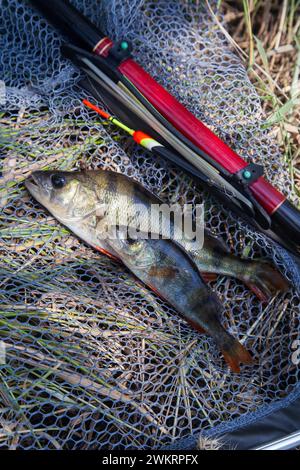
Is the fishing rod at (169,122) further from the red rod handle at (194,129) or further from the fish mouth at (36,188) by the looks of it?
the fish mouth at (36,188)

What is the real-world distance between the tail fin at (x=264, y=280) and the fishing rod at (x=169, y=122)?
168mm

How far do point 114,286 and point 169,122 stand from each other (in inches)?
35.6

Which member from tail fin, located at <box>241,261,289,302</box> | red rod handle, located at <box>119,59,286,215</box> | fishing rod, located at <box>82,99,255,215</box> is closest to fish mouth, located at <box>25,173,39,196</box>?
fishing rod, located at <box>82,99,255,215</box>

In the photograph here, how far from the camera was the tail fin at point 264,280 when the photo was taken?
8.73 ft

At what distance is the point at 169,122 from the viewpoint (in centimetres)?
269

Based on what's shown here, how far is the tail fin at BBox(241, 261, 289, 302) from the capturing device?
105 inches

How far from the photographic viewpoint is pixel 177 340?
2604 millimetres

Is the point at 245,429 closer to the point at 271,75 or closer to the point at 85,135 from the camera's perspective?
the point at 85,135

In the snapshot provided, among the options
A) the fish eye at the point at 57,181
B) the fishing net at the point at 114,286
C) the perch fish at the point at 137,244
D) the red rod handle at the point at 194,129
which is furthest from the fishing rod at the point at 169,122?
the fish eye at the point at 57,181

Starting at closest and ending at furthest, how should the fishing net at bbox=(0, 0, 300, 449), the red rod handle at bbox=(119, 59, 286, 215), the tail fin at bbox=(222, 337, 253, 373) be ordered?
the fishing net at bbox=(0, 0, 300, 449)
the tail fin at bbox=(222, 337, 253, 373)
the red rod handle at bbox=(119, 59, 286, 215)

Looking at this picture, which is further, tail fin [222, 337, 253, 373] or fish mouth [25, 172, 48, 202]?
fish mouth [25, 172, 48, 202]

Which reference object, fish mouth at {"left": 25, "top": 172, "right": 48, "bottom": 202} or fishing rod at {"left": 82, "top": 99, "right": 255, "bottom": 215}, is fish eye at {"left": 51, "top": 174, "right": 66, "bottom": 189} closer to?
fish mouth at {"left": 25, "top": 172, "right": 48, "bottom": 202}

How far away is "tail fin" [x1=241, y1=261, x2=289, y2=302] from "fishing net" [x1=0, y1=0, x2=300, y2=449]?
0.25 ft
